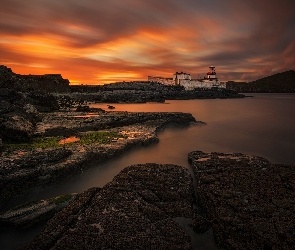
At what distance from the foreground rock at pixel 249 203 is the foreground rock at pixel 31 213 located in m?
4.91

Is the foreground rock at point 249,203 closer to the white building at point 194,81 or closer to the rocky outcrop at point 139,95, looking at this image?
the rocky outcrop at point 139,95

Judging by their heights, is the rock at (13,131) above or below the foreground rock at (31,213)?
above

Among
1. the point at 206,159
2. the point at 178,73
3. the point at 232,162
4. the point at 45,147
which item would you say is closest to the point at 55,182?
the point at 45,147

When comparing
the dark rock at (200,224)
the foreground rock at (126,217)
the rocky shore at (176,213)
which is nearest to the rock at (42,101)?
the rocky shore at (176,213)

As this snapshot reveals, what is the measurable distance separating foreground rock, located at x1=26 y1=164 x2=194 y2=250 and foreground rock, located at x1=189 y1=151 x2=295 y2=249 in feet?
2.72

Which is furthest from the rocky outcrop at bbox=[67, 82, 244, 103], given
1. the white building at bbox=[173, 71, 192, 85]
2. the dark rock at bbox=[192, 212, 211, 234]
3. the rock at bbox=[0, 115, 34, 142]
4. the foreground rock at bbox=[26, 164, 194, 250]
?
the white building at bbox=[173, 71, 192, 85]

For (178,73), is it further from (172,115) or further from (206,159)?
(206,159)

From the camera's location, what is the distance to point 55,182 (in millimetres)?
9445

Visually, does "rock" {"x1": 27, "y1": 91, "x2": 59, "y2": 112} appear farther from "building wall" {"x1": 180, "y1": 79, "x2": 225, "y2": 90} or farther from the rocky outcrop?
"building wall" {"x1": 180, "y1": 79, "x2": 225, "y2": 90}

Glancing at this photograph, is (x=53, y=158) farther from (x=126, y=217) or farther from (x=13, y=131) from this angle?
(x=126, y=217)

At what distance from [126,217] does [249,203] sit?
11.6 ft

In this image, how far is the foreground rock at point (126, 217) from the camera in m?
5.00

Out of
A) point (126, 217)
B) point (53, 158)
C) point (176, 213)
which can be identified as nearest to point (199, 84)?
point (53, 158)

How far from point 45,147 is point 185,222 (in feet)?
30.3
